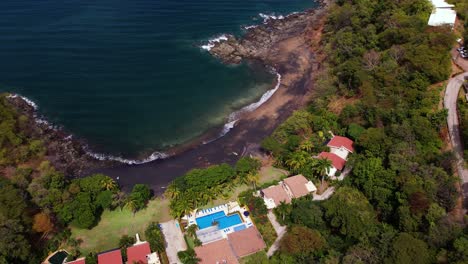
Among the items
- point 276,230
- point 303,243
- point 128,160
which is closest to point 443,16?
point 276,230

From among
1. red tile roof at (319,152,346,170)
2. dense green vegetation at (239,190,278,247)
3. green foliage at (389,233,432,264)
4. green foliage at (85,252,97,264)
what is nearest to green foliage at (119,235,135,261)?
green foliage at (85,252,97,264)

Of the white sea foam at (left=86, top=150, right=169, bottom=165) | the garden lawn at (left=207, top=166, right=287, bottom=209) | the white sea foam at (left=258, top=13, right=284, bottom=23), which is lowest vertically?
the garden lawn at (left=207, top=166, right=287, bottom=209)

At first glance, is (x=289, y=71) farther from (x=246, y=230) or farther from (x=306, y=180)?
(x=246, y=230)

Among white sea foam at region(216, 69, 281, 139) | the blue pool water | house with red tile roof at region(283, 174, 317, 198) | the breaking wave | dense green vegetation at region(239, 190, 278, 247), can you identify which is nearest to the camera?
dense green vegetation at region(239, 190, 278, 247)

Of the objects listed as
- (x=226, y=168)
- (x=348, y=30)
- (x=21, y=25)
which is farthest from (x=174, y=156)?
(x=21, y=25)

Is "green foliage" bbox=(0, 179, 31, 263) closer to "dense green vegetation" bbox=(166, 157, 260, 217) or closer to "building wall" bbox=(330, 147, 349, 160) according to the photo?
"dense green vegetation" bbox=(166, 157, 260, 217)

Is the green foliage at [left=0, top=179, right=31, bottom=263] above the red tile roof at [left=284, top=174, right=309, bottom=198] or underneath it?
above

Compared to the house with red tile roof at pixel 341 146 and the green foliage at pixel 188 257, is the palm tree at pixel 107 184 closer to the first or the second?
the green foliage at pixel 188 257
